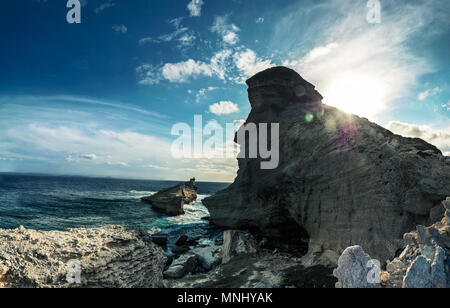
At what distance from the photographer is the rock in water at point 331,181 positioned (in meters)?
11.0

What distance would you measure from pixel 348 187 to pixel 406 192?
3.46 metres

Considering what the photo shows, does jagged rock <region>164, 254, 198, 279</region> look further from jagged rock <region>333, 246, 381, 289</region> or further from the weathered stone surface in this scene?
the weathered stone surface

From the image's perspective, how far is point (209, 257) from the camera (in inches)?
736

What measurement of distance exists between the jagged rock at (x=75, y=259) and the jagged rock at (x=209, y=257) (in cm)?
1159

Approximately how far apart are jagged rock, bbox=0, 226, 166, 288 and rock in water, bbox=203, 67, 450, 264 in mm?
12202

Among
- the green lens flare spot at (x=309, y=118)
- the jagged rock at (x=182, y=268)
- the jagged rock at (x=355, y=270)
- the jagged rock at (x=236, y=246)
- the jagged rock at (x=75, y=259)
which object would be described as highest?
the green lens flare spot at (x=309, y=118)

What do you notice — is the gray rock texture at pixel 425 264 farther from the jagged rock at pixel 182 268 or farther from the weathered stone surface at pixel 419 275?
the jagged rock at pixel 182 268

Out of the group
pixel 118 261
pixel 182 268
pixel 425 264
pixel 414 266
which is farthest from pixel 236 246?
pixel 425 264

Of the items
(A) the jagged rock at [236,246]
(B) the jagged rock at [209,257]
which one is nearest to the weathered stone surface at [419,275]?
(A) the jagged rock at [236,246]

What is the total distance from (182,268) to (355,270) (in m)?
12.9

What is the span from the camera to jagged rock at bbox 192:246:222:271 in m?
17.3

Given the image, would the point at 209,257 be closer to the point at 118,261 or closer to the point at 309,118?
the point at 118,261

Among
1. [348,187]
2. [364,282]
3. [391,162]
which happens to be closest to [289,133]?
[348,187]

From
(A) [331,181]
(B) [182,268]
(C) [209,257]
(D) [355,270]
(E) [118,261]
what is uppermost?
(A) [331,181]
